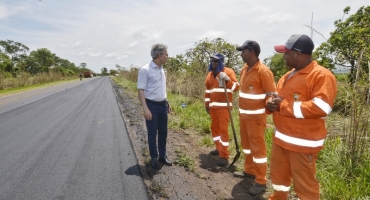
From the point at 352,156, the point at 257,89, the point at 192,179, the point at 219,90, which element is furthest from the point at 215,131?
the point at 352,156

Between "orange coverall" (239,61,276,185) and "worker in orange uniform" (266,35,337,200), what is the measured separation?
0.72m

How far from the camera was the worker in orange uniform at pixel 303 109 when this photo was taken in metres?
2.20

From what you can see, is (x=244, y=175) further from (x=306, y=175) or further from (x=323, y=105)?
(x=323, y=105)

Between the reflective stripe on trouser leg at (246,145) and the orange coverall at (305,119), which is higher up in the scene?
the orange coverall at (305,119)

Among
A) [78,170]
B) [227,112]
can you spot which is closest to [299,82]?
[227,112]

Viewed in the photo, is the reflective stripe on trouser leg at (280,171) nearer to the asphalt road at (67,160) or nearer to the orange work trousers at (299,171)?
the orange work trousers at (299,171)

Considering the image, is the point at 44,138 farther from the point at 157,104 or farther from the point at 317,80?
the point at 317,80

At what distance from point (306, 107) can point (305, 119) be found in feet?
0.61

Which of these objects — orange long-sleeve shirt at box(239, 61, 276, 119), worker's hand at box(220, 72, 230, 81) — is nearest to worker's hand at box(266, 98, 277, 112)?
orange long-sleeve shirt at box(239, 61, 276, 119)

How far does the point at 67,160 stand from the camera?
13.9ft

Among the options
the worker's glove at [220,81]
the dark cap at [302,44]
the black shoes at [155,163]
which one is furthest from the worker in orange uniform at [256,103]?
the black shoes at [155,163]

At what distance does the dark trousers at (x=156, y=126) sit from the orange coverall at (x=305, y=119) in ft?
7.01

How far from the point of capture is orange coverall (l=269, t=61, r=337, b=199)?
2.19m

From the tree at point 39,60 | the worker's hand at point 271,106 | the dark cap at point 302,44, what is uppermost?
the tree at point 39,60
